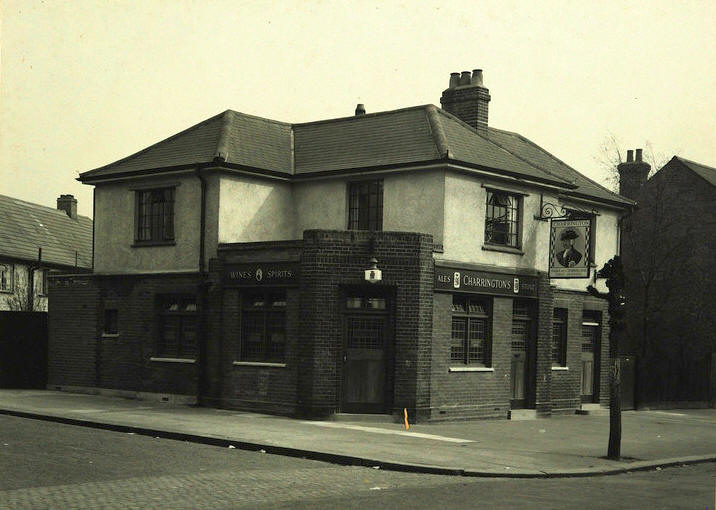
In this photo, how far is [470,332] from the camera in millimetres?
24125

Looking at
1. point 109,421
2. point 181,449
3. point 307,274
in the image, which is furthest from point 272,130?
point 181,449

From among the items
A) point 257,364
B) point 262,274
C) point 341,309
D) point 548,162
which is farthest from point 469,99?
point 257,364

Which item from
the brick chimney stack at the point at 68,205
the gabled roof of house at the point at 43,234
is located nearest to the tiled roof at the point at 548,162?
the gabled roof of house at the point at 43,234

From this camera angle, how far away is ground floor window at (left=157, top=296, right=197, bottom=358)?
25250mm

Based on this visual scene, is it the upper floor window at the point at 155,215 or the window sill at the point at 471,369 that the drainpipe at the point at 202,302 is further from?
the window sill at the point at 471,369

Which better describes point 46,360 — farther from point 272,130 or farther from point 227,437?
point 227,437

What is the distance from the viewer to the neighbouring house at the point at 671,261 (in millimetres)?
38750

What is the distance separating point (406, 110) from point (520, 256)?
5.05 meters

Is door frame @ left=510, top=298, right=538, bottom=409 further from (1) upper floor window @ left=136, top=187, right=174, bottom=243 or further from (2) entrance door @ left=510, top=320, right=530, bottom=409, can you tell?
(1) upper floor window @ left=136, top=187, right=174, bottom=243

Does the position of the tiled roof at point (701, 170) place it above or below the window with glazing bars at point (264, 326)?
above

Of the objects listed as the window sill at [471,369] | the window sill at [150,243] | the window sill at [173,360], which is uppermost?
the window sill at [150,243]

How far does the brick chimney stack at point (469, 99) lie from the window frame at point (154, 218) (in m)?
8.65

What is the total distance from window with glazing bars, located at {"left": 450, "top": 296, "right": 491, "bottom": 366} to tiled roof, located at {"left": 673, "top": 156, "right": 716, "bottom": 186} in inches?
841

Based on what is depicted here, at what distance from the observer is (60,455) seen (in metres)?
14.7
